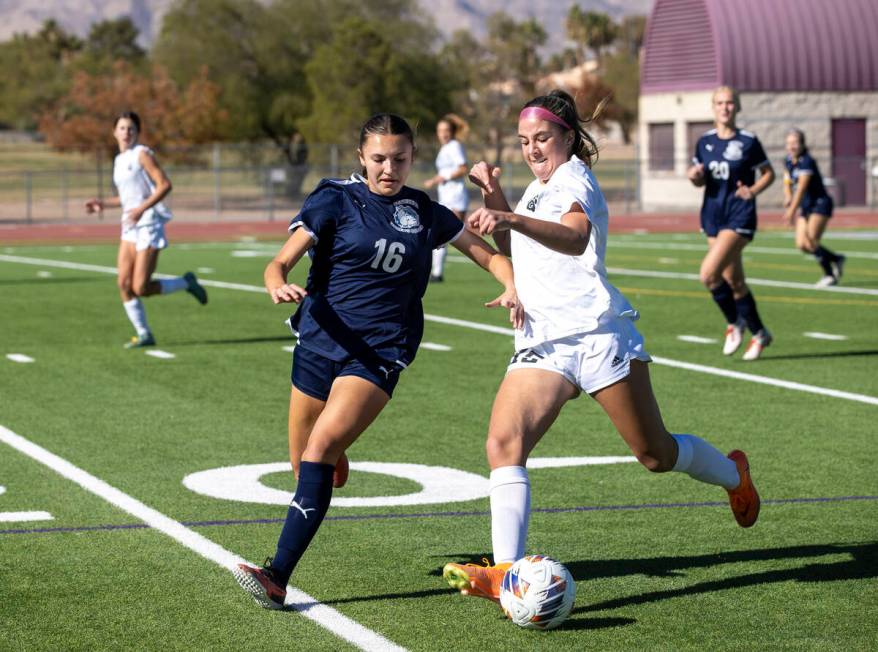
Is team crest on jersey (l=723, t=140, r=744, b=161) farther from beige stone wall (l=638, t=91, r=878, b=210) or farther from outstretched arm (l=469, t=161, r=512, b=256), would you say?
beige stone wall (l=638, t=91, r=878, b=210)

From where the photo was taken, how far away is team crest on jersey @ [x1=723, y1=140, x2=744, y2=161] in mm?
13404

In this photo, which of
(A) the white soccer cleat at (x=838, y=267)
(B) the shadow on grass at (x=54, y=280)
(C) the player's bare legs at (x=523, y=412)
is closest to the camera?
(C) the player's bare legs at (x=523, y=412)

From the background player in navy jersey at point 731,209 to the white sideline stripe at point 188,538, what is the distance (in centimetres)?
628

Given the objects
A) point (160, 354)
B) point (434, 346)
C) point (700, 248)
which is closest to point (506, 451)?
point (160, 354)

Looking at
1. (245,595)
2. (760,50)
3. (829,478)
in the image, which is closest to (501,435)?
(245,595)

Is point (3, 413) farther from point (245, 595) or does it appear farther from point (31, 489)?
point (245, 595)

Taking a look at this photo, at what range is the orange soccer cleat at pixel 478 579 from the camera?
5.77 metres

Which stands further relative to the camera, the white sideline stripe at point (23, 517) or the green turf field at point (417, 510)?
the white sideline stripe at point (23, 517)

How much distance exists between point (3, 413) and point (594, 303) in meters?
5.80

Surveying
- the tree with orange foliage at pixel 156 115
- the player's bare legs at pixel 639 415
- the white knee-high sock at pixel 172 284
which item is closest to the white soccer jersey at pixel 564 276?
the player's bare legs at pixel 639 415

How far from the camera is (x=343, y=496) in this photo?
7.99 m

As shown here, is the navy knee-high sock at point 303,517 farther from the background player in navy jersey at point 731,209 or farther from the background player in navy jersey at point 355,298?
the background player in navy jersey at point 731,209

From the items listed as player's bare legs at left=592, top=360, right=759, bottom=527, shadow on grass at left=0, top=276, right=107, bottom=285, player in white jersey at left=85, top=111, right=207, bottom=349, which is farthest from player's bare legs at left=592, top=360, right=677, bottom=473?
shadow on grass at left=0, top=276, right=107, bottom=285

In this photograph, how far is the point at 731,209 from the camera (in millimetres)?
13422
